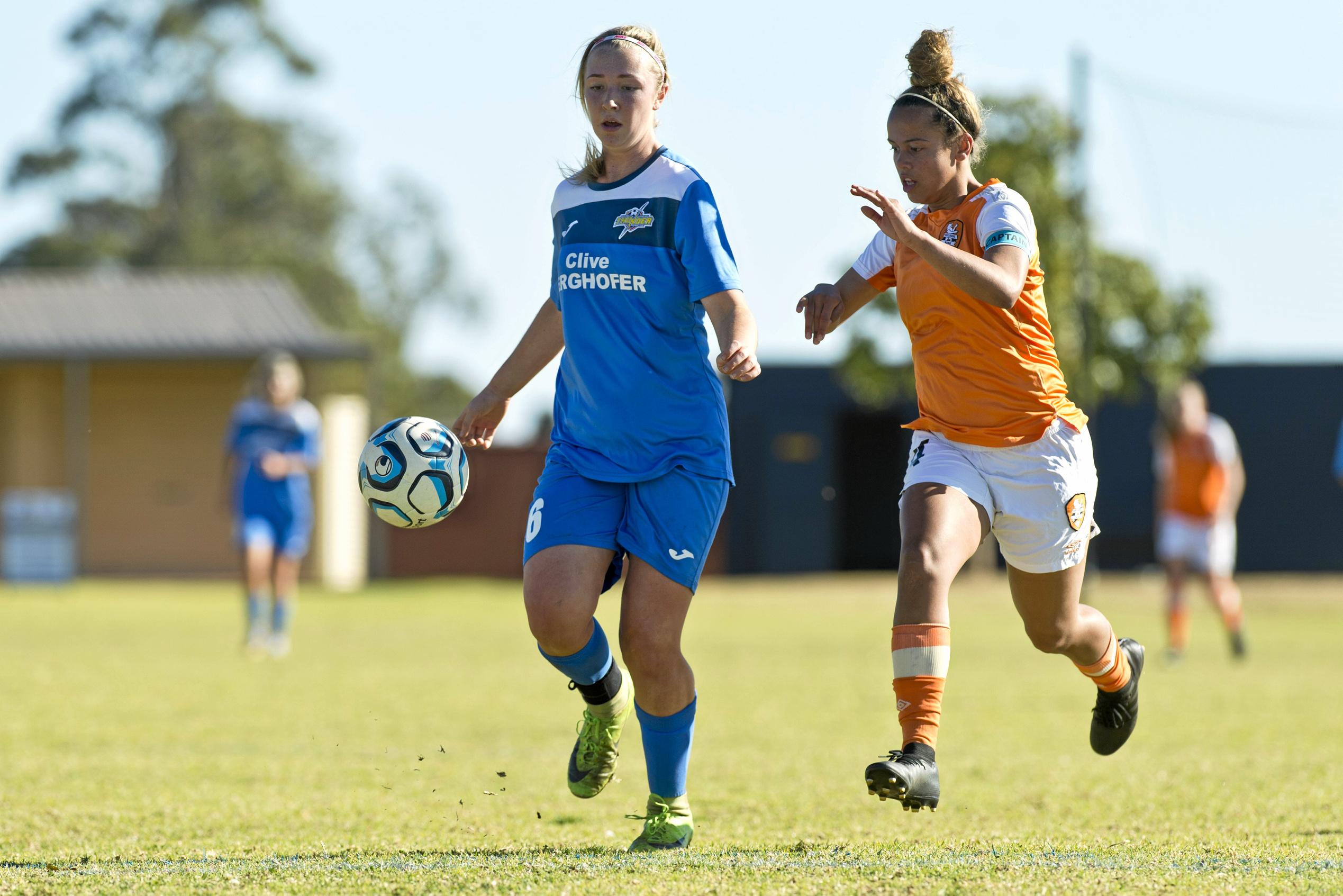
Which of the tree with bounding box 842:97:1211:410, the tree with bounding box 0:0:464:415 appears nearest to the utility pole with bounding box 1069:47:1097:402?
the tree with bounding box 842:97:1211:410

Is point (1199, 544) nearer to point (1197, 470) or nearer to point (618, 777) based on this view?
point (1197, 470)

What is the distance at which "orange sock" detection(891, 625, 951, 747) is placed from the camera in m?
4.68

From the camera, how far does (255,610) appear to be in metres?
13.5

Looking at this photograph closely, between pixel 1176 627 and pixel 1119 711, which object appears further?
pixel 1176 627

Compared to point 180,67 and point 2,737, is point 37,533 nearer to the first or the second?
point 2,737

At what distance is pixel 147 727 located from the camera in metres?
8.59

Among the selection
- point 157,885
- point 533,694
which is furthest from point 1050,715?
point 157,885

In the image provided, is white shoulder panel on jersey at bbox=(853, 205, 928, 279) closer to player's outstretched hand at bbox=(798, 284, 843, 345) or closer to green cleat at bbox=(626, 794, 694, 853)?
player's outstretched hand at bbox=(798, 284, 843, 345)

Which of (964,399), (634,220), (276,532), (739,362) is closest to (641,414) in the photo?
(739,362)

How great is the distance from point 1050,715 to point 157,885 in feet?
20.9

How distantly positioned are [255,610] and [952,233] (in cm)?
971

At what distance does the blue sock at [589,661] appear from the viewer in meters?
5.09

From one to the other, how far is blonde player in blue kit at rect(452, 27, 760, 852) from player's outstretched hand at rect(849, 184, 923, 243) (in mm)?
458

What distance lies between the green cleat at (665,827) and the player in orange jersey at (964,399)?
756 mm
